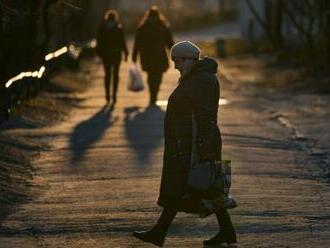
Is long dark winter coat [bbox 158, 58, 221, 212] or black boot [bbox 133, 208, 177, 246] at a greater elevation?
long dark winter coat [bbox 158, 58, 221, 212]

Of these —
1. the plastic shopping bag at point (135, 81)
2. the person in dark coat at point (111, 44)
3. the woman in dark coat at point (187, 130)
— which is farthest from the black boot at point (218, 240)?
the plastic shopping bag at point (135, 81)

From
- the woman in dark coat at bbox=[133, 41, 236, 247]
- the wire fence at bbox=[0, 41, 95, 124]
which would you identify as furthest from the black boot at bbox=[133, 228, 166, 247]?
the wire fence at bbox=[0, 41, 95, 124]

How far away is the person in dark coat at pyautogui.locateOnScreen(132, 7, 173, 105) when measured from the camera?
21359mm

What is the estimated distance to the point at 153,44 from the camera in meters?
21.4

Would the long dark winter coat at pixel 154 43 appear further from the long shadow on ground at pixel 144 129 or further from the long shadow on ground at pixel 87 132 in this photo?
the long shadow on ground at pixel 87 132

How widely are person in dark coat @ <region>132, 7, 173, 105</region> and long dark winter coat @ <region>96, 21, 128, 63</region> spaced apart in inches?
31.0

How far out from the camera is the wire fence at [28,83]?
1756cm

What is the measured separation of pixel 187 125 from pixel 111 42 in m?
14.1

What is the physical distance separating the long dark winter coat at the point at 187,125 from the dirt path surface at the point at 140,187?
1.80 feet

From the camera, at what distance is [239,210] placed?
1014cm

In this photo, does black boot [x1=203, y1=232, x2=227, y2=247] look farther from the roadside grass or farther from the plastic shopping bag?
the plastic shopping bag

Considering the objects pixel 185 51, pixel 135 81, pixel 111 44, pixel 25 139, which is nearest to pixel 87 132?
pixel 25 139

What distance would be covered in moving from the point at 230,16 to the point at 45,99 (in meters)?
85.5

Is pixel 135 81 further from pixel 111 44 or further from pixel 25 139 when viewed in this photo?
pixel 25 139
